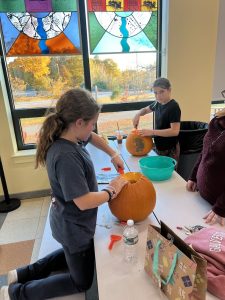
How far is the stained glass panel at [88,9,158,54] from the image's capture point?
2.64 m

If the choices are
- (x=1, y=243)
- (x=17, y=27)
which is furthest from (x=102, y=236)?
(x=17, y=27)

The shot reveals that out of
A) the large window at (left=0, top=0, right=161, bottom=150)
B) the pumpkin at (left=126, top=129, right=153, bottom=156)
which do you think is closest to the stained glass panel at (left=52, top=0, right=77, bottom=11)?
the large window at (left=0, top=0, right=161, bottom=150)

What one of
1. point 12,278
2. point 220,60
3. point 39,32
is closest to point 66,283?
point 12,278

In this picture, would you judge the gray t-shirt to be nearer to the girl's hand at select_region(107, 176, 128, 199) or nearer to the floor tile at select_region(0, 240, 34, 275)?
the girl's hand at select_region(107, 176, 128, 199)

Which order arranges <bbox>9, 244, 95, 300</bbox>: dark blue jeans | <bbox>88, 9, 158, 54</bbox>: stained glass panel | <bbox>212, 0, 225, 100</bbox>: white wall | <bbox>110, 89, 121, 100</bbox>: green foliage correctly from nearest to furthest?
1. <bbox>9, 244, 95, 300</bbox>: dark blue jeans
2. <bbox>88, 9, 158, 54</bbox>: stained glass panel
3. <bbox>212, 0, 225, 100</bbox>: white wall
4. <bbox>110, 89, 121, 100</bbox>: green foliage

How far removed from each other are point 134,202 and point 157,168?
1.95 ft

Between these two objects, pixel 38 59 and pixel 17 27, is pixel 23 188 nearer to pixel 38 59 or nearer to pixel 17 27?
pixel 38 59

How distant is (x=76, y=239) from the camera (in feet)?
3.66

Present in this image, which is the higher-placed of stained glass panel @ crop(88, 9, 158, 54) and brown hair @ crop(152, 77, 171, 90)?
stained glass panel @ crop(88, 9, 158, 54)

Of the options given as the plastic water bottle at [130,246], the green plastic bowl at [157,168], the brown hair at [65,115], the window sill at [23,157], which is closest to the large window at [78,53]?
the window sill at [23,157]

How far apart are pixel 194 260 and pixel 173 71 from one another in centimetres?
239

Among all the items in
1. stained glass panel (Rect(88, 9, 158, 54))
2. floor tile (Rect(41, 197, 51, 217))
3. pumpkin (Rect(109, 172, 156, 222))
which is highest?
stained glass panel (Rect(88, 9, 158, 54))

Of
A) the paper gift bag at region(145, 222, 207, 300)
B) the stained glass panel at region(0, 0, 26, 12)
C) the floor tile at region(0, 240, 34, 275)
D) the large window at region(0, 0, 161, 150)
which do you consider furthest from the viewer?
the large window at region(0, 0, 161, 150)

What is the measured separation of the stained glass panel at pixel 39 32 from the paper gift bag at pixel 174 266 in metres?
2.35
